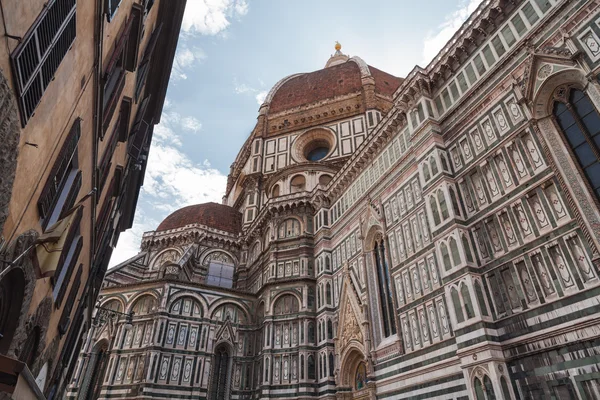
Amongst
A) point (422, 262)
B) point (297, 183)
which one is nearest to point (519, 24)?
point (422, 262)

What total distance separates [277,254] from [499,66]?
15.7 metres

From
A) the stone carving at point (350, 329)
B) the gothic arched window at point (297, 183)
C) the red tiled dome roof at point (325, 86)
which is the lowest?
the stone carving at point (350, 329)

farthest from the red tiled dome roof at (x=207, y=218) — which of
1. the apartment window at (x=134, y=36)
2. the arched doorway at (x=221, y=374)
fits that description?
the apartment window at (x=134, y=36)

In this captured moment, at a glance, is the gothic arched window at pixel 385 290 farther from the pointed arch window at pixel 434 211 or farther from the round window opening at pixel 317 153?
the round window opening at pixel 317 153

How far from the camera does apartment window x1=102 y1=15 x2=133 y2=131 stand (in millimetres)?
7794

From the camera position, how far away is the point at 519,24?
1310 cm

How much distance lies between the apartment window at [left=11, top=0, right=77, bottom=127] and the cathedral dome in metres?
31.9

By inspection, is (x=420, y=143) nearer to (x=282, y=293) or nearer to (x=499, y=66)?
(x=499, y=66)

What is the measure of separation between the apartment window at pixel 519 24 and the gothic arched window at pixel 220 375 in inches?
807

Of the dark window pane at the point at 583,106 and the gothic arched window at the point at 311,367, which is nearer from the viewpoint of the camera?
the dark window pane at the point at 583,106

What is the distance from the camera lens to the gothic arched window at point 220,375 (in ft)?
69.5

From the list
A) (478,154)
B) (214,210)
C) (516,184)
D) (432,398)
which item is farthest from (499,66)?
(214,210)

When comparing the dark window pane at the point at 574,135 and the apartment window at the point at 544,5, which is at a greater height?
the apartment window at the point at 544,5

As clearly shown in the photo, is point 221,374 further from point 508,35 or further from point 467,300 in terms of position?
point 508,35
